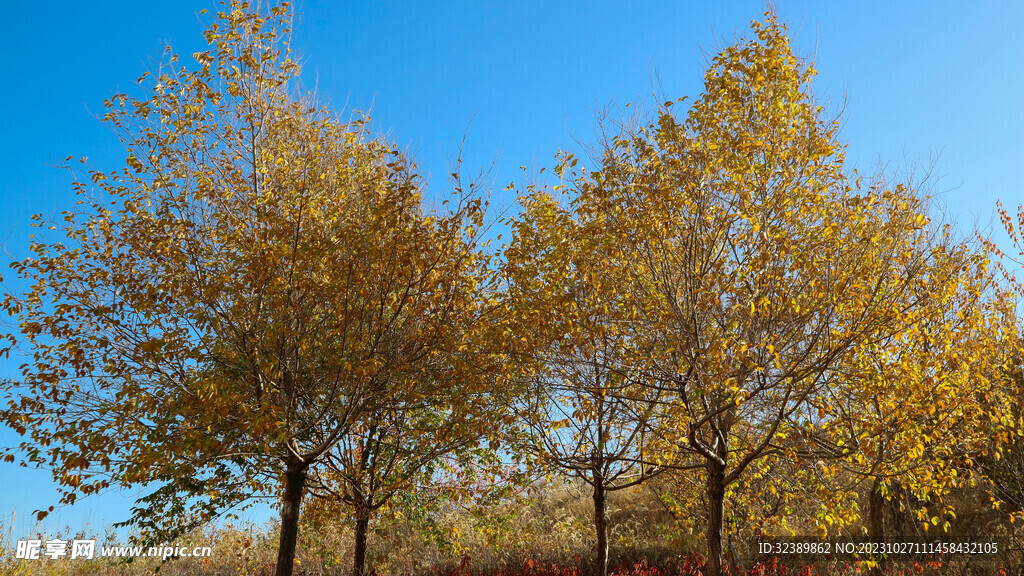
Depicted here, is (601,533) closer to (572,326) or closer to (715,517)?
(715,517)

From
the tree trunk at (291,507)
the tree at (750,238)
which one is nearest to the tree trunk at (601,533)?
the tree at (750,238)

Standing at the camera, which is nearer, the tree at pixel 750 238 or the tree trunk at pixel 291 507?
the tree at pixel 750 238

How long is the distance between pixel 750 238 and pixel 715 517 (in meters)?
3.89

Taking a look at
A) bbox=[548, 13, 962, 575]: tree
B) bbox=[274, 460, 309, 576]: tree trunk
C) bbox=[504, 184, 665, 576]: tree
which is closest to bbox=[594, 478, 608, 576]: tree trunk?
bbox=[504, 184, 665, 576]: tree

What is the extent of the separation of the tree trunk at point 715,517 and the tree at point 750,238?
0.57 m

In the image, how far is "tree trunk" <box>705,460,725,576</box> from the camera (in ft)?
26.3

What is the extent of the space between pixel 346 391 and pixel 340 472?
2.22 m

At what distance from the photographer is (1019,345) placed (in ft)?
37.6

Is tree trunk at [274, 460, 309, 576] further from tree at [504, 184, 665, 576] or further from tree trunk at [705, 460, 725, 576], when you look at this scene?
tree trunk at [705, 460, 725, 576]

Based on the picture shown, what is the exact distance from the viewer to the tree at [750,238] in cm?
671

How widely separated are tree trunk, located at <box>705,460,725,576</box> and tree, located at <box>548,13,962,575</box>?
1.87ft

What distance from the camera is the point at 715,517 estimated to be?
8266 mm

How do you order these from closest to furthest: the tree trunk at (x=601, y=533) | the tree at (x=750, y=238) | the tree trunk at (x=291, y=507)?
the tree at (x=750, y=238) → the tree trunk at (x=291, y=507) → the tree trunk at (x=601, y=533)

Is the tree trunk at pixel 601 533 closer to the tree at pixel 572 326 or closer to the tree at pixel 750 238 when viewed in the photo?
the tree at pixel 572 326
